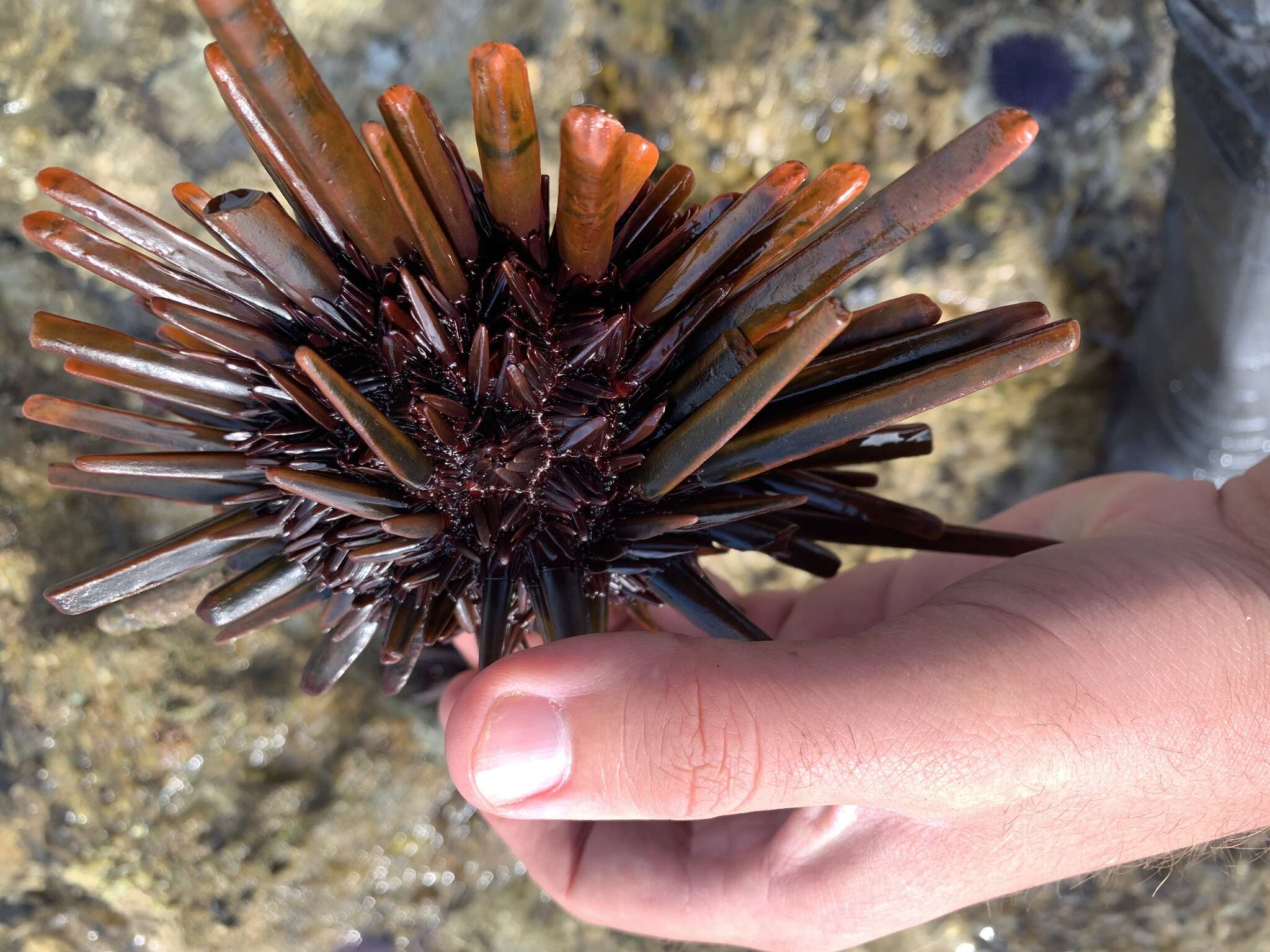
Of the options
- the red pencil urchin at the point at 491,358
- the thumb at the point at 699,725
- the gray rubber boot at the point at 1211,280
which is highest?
the red pencil urchin at the point at 491,358

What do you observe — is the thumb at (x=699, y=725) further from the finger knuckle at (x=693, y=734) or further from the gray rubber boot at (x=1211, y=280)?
the gray rubber boot at (x=1211, y=280)

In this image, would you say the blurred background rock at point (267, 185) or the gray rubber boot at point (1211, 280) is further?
the gray rubber boot at point (1211, 280)

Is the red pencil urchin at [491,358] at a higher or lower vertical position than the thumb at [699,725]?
higher

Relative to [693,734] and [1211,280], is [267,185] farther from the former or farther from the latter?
[1211,280]

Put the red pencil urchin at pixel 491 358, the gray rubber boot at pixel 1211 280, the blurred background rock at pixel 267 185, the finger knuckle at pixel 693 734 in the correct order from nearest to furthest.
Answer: the red pencil urchin at pixel 491 358 → the finger knuckle at pixel 693 734 → the blurred background rock at pixel 267 185 → the gray rubber boot at pixel 1211 280

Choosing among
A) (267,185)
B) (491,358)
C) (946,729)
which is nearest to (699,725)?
(946,729)

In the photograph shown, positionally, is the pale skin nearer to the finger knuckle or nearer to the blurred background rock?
the finger knuckle

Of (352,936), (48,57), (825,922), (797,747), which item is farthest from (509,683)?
(48,57)

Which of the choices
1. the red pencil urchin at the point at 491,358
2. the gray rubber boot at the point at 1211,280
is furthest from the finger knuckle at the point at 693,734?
the gray rubber boot at the point at 1211,280
